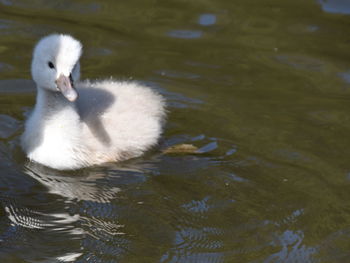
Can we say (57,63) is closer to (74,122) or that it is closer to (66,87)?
(66,87)

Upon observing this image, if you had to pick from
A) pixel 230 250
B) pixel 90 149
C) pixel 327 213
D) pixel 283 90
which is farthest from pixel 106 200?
pixel 283 90

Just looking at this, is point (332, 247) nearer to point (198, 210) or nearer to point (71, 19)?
point (198, 210)

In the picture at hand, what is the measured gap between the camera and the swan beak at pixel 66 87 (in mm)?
3994

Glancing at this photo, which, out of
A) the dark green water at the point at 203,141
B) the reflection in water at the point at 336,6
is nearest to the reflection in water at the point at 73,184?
the dark green water at the point at 203,141

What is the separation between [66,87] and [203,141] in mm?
969

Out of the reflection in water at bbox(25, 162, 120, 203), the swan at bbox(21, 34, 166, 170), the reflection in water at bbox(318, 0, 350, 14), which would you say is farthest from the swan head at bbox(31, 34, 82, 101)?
the reflection in water at bbox(318, 0, 350, 14)

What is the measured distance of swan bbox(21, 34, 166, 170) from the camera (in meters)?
4.18

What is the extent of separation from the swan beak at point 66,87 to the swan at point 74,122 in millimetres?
12

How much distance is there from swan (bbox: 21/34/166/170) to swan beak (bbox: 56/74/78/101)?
12 mm

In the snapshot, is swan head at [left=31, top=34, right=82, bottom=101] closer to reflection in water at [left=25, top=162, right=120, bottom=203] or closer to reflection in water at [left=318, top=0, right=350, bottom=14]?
reflection in water at [left=25, top=162, right=120, bottom=203]

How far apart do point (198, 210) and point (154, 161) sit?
62 cm

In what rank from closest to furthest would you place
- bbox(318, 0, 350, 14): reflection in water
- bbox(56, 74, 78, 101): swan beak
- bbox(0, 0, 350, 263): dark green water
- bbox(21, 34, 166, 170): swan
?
bbox(0, 0, 350, 263): dark green water, bbox(56, 74, 78, 101): swan beak, bbox(21, 34, 166, 170): swan, bbox(318, 0, 350, 14): reflection in water

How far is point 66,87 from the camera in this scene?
4047mm

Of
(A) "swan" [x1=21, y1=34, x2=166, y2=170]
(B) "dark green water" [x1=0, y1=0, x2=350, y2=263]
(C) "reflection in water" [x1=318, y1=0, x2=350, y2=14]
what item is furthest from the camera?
(C) "reflection in water" [x1=318, y1=0, x2=350, y2=14]
